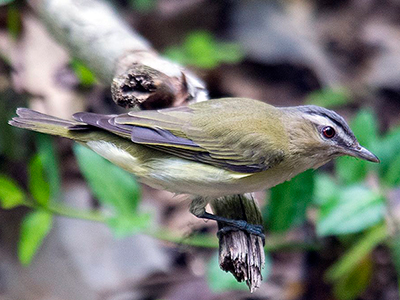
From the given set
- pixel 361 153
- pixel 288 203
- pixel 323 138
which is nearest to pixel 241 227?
pixel 323 138

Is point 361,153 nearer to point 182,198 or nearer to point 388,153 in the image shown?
point 388,153

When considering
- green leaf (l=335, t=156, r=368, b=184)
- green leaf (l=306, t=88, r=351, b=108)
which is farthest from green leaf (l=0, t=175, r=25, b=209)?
green leaf (l=306, t=88, r=351, b=108)

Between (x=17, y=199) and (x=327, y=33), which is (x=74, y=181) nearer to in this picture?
(x=17, y=199)

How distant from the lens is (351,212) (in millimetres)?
4246

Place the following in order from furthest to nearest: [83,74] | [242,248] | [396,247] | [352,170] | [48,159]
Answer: [83,74] < [352,170] < [48,159] < [396,247] < [242,248]

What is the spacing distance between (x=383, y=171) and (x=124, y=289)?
8.40 ft

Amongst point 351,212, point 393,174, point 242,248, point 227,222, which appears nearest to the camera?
point 242,248

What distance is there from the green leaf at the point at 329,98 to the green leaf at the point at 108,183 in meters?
3.21

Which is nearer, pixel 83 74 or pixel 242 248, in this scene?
pixel 242 248

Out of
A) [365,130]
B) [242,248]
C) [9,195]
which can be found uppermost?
[365,130]

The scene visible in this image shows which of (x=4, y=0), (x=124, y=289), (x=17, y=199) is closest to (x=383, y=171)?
(x=124, y=289)

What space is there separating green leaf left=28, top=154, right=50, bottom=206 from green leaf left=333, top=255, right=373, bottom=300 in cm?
267

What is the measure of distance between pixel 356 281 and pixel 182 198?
181cm

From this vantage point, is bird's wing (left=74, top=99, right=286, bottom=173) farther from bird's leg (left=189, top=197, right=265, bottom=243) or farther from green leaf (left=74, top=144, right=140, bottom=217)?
green leaf (left=74, top=144, right=140, bottom=217)
